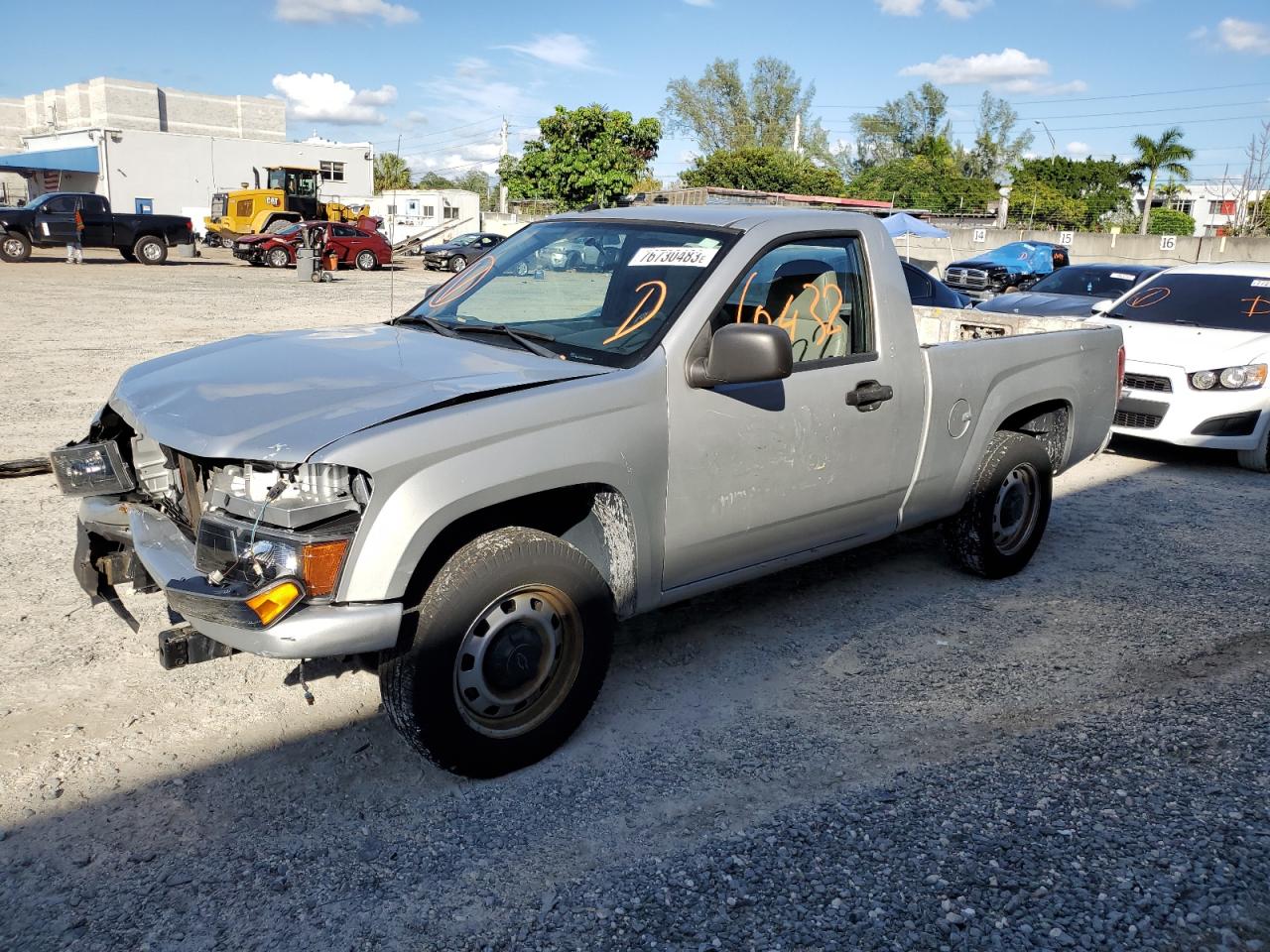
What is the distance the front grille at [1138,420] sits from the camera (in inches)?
330

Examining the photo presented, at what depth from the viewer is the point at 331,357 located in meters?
3.65

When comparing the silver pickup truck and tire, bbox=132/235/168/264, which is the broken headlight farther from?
tire, bbox=132/235/168/264

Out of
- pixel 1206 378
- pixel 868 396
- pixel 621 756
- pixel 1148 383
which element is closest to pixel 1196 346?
pixel 1206 378

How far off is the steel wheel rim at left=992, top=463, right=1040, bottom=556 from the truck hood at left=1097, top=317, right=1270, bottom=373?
3.36m

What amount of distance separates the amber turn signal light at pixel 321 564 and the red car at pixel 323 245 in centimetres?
3194

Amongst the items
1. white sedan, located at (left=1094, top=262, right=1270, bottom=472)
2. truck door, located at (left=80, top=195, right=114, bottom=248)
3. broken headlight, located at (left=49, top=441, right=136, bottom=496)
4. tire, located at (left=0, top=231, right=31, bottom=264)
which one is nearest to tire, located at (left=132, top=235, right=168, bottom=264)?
truck door, located at (left=80, top=195, right=114, bottom=248)

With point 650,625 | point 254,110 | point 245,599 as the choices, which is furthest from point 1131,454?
point 254,110

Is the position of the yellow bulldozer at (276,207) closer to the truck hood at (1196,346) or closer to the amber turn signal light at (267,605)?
the truck hood at (1196,346)

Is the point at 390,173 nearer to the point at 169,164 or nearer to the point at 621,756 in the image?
the point at 169,164

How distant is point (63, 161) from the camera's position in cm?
5278

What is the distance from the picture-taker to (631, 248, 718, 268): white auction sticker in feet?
12.7

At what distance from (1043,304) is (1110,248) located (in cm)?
2397

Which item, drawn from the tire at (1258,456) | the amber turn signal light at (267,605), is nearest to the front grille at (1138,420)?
the tire at (1258,456)

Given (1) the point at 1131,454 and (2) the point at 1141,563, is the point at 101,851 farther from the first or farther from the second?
(1) the point at 1131,454
